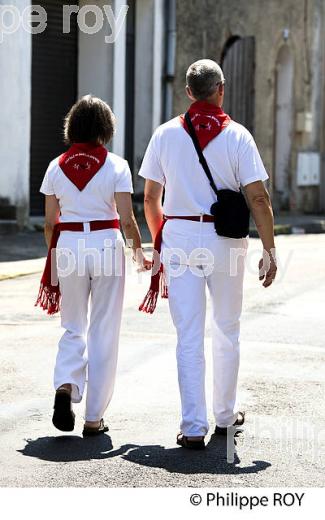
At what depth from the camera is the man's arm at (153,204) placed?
6.32 metres

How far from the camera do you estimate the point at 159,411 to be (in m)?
6.86

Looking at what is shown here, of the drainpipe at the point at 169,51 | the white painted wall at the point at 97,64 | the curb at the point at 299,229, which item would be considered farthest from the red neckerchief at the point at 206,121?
the drainpipe at the point at 169,51

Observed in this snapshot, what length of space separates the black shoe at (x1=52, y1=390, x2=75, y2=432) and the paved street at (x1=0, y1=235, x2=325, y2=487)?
0.09 m

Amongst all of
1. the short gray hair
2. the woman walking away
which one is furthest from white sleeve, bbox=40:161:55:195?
the short gray hair

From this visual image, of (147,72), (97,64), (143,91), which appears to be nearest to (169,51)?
(147,72)

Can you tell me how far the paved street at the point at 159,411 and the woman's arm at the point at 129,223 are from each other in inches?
36.2

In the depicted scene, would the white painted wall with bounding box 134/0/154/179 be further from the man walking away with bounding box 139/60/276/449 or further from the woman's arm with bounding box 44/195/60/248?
the man walking away with bounding box 139/60/276/449

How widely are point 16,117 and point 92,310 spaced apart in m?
12.1

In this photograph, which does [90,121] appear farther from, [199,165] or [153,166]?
[199,165]

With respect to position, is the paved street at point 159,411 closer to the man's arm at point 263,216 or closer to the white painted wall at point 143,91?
the man's arm at point 263,216

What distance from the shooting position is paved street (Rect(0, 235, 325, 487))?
18.2 feet

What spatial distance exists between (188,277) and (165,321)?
164 inches

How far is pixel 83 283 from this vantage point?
642 centimetres

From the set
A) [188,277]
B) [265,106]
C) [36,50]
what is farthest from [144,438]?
[265,106]
